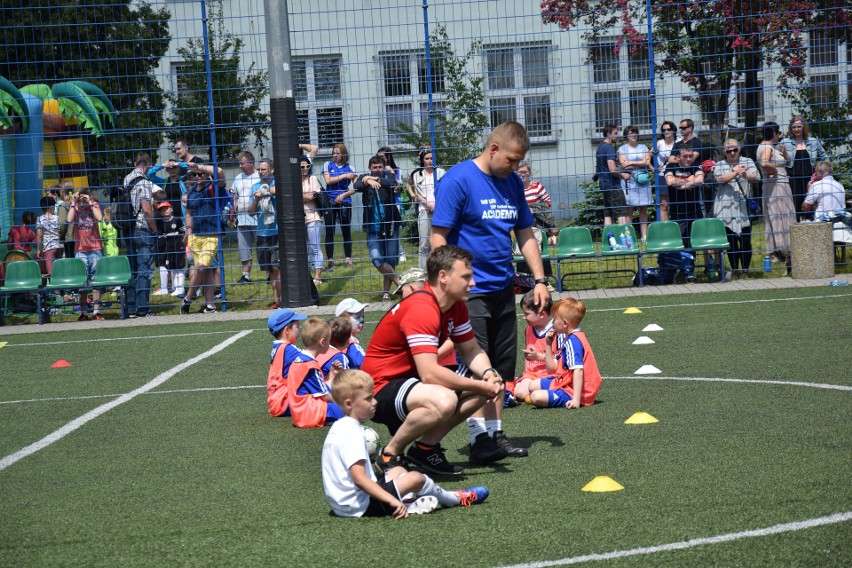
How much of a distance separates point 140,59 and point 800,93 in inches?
406

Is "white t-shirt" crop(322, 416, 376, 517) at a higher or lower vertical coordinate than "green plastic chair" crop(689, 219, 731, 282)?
lower

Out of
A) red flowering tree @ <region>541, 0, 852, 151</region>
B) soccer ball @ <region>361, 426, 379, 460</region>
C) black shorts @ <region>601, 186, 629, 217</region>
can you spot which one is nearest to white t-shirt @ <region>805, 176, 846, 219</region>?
red flowering tree @ <region>541, 0, 852, 151</region>

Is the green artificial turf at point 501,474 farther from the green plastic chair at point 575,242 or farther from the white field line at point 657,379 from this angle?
the green plastic chair at point 575,242

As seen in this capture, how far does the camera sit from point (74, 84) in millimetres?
21172

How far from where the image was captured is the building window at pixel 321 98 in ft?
54.2

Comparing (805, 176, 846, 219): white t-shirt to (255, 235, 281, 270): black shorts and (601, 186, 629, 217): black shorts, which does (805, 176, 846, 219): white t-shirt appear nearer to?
(601, 186, 629, 217): black shorts

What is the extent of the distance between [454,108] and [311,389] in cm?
889

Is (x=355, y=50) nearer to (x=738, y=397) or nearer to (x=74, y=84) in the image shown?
(x=74, y=84)

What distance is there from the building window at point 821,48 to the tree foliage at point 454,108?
16.8ft

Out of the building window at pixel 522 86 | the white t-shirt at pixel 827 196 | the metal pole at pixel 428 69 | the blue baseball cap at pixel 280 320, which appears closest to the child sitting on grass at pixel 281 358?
the blue baseball cap at pixel 280 320

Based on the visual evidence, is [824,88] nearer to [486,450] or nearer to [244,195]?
[244,195]

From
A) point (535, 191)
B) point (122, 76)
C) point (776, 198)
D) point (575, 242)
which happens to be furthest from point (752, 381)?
point (122, 76)

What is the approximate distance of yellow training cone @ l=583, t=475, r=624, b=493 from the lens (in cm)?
584

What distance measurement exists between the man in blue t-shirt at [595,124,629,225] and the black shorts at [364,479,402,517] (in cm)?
1137
